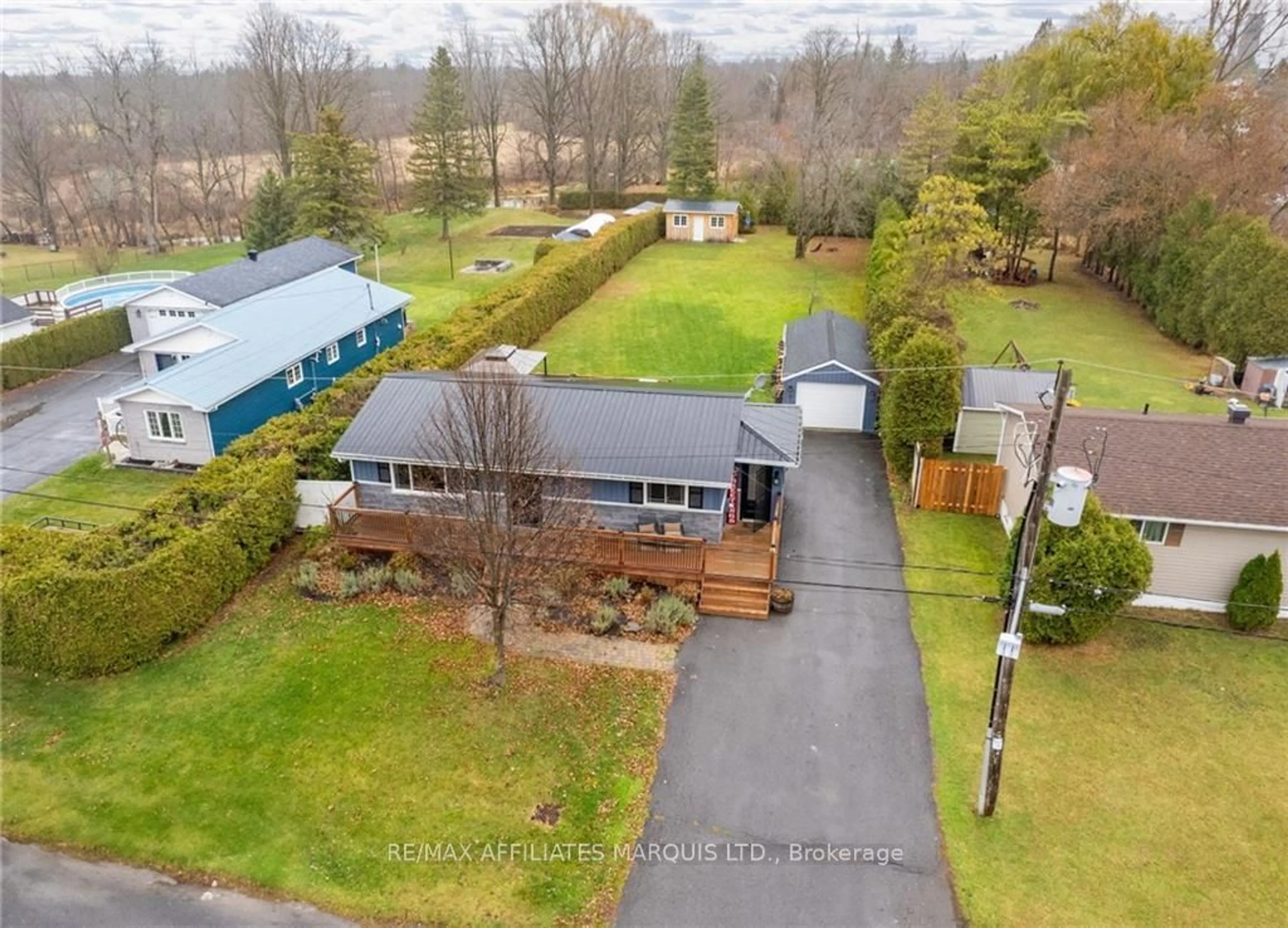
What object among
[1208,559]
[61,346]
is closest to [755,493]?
[1208,559]

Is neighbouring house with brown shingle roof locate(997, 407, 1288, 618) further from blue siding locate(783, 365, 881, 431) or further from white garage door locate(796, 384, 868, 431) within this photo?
white garage door locate(796, 384, 868, 431)

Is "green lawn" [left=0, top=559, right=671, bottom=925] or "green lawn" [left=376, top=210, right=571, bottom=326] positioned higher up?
"green lawn" [left=376, top=210, right=571, bottom=326]

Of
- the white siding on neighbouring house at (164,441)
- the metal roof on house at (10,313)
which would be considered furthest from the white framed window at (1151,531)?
the metal roof on house at (10,313)

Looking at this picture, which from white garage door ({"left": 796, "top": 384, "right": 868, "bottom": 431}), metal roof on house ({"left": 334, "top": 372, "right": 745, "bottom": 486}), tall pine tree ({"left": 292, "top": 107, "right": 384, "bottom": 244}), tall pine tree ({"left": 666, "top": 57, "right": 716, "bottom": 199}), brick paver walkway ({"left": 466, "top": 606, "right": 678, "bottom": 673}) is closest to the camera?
brick paver walkway ({"left": 466, "top": 606, "right": 678, "bottom": 673})

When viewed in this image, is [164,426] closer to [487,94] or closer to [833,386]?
[833,386]

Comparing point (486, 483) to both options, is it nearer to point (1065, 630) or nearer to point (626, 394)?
point (626, 394)

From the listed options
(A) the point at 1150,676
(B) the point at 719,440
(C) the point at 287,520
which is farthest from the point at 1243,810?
(C) the point at 287,520

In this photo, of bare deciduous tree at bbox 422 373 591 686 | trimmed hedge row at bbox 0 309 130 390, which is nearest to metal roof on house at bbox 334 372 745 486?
bare deciduous tree at bbox 422 373 591 686
